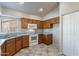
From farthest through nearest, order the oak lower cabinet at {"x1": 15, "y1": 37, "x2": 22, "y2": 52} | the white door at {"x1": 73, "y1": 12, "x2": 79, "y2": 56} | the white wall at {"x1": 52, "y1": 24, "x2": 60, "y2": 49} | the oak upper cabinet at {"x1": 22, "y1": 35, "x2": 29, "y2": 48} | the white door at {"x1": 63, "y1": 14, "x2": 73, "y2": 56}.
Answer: the oak upper cabinet at {"x1": 22, "y1": 35, "x2": 29, "y2": 48}
the oak lower cabinet at {"x1": 15, "y1": 37, "x2": 22, "y2": 52}
the white wall at {"x1": 52, "y1": 24, "x2": 60, "y2": 49}
the white door at {"x1": 63, "y1": 14, "x2": 73, "y2": 56}
the white door at {"x1": 73, "y1": 12, "x2": 79, "y2": 56}

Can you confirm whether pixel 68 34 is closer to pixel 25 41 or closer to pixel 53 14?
pixel 53 14

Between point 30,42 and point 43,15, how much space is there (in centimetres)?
118

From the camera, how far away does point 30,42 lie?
290cm

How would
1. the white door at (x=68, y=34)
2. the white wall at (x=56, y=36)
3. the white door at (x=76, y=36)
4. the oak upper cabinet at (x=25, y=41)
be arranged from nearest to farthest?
the white door at (x=76, y=36), the white door at (x=68, y=34), the white wall at (x=56, y=36), the oak upper cabinet at (x=25, y=41)

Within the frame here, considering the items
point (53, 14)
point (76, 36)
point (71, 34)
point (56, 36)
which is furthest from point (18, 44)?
point (76, 36)

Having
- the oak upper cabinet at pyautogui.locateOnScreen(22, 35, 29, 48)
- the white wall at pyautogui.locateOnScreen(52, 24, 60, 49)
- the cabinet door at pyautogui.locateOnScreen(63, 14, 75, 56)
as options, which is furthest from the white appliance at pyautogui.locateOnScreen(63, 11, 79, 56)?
the oak upper cabinet at pyautogui.locateOnScreen(22, 35, 29, 48)

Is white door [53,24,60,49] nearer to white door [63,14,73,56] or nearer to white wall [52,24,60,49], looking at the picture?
white wall [52,24,60,49]

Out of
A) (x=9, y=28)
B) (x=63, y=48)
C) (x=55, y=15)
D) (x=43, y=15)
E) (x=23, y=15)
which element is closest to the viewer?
(x=9, y=28)

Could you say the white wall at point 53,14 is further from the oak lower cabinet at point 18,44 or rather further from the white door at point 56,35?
the oak lower cabinet at point 18,44

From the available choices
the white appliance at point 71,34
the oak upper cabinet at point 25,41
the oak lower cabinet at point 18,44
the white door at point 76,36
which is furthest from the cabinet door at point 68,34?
the oak lower cabinet at point 18,44

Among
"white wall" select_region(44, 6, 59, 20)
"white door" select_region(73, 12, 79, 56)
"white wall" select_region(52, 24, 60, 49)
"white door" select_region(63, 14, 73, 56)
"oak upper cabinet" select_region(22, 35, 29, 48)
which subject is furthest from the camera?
"oak upper cabinet" select_region(22, 35, 29, 48)

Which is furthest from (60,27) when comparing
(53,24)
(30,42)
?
(30,42)

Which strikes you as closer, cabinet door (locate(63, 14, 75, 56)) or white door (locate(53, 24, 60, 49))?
cabinet door (locate(63, 14, 75, 56))

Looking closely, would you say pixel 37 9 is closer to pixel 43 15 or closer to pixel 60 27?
pixel 43 15
